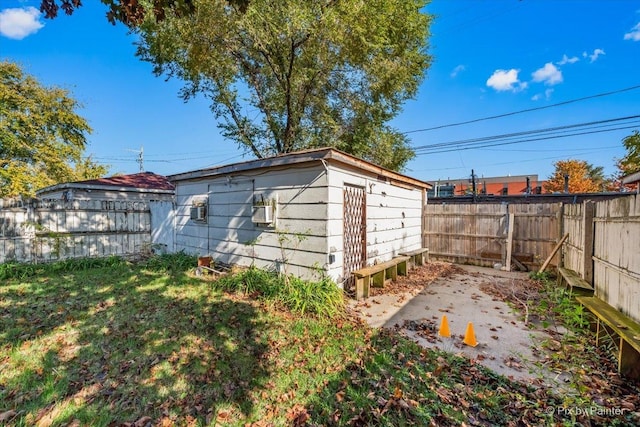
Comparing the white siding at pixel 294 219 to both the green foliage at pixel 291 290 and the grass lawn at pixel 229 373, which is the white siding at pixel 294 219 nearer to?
the green foliage at pixel 291 290

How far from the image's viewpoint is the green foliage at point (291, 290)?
4090 mm

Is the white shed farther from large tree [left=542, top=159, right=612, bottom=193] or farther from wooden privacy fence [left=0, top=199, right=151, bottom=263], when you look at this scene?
large tree [left=542, top=159, right=612, bottom=193]

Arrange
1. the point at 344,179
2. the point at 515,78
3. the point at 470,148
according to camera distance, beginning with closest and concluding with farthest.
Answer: the point at 344,179 < the point at 515,78 < the point at 470,148

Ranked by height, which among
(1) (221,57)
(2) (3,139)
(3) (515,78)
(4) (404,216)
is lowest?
(4) (404,216)

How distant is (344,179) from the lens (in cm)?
490

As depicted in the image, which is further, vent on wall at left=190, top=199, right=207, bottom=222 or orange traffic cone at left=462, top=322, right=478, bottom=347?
vent on wall at left=190, top=199, right=207, bottom=222

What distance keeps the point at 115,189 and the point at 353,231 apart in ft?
30.4

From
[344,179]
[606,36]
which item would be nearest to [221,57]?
[344,179]

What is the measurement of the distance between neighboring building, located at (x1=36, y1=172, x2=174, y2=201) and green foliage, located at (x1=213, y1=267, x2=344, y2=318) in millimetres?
5404

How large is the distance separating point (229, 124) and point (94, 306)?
30.5 ft

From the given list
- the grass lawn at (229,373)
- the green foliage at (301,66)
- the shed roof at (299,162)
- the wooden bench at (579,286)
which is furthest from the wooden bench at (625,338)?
the green foliage at (301,66)

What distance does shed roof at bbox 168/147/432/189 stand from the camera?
4398 mm

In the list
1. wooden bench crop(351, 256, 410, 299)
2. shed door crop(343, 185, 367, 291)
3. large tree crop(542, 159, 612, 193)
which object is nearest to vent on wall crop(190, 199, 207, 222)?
shed door crop(343, 185, 367, 291)

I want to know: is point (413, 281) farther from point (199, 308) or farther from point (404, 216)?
point (199, 308)
